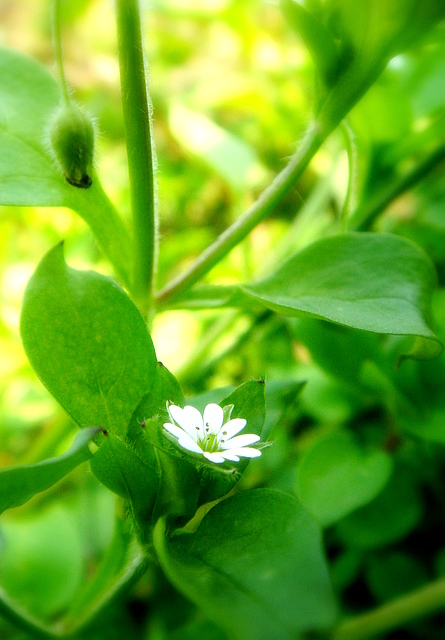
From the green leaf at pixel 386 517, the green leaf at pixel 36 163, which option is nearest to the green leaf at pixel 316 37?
the green leaf at pixel 36 163

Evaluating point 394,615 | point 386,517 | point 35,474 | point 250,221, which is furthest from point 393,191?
point 35,474

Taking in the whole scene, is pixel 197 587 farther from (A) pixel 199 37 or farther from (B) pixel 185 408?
(A) pixel 199 37

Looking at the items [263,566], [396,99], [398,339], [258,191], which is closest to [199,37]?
[258,191]

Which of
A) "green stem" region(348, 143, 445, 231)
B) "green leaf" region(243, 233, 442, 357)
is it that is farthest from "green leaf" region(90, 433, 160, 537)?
"green stem" region(348, 143, 445, 231)

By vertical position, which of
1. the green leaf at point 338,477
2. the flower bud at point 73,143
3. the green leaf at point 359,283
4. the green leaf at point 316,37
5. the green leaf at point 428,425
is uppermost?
the green leaf at point 316,37

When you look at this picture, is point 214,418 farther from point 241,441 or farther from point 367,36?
point 367,36

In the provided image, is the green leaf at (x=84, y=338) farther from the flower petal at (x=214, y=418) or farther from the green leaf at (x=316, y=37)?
the green leaf at (x=316, y=37)
